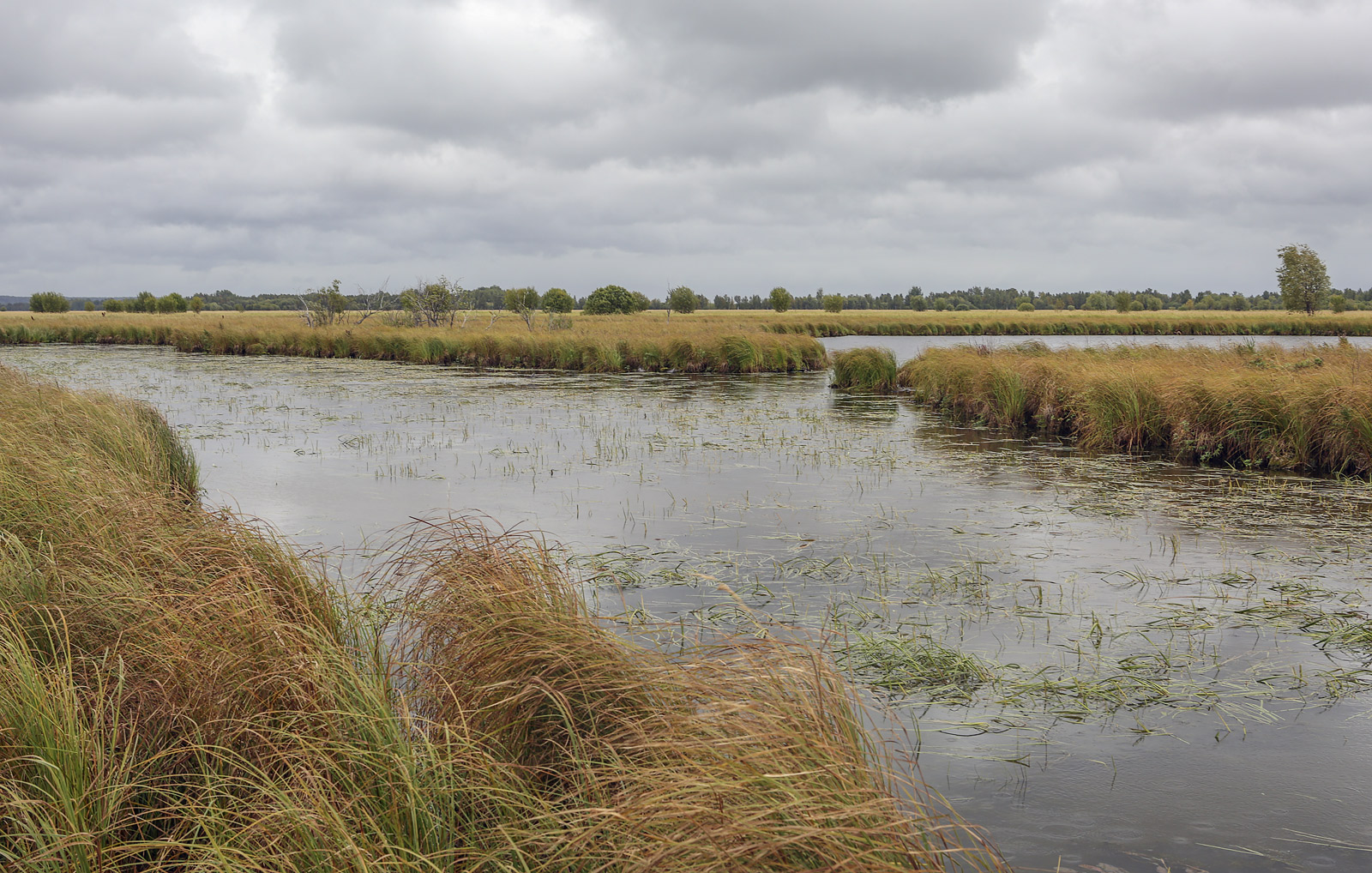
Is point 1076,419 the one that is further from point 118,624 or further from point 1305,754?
point 118,624

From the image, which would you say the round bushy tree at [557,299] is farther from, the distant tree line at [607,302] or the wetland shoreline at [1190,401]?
the wetland shoreline at [1190,401]

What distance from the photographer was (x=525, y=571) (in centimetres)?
497

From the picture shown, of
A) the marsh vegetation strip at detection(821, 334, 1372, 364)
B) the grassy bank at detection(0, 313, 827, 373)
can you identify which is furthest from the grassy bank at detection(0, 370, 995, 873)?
the grassy bank at detection(0, 313, 827, 373)

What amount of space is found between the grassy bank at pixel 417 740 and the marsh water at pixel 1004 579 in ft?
2.20

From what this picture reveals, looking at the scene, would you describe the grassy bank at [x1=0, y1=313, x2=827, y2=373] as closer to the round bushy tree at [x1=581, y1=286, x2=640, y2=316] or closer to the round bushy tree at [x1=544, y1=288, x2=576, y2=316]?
the round bushy tree at [x1=581, y1=286, x2=640, y2=316]

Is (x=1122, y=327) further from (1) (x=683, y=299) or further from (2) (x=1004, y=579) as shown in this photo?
(2) (x=1004, y=579)

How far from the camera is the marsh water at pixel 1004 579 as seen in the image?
4512 millimetres

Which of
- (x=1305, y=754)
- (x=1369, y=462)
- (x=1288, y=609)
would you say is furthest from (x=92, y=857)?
(x=1369, y=462)

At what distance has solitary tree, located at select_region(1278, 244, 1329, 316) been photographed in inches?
3061

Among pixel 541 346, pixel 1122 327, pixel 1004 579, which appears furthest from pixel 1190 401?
pixel 1122 327

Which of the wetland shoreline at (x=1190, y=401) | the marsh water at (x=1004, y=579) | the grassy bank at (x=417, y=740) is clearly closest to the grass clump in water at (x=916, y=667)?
the marsh water at (x=1004, y=579)

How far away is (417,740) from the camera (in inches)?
158

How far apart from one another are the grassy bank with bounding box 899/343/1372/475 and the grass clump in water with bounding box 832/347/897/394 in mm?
4895

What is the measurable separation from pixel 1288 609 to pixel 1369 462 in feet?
22.5
